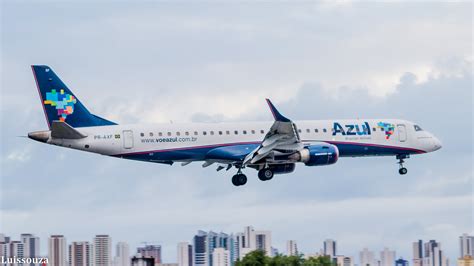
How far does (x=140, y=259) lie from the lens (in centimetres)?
9594

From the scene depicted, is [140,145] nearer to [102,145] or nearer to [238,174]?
[102,145]

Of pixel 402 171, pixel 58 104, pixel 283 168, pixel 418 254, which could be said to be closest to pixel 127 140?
pixel 58 104

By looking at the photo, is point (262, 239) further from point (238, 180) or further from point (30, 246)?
point (238, 180)

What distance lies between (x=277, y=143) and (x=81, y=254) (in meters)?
63.1

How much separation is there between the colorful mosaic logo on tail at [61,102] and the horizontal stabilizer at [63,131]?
2.30 metres

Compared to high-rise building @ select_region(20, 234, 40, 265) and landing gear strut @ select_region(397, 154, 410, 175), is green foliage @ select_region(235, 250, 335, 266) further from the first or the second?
high-rise building @ select_region(20, 234, 40, 265)

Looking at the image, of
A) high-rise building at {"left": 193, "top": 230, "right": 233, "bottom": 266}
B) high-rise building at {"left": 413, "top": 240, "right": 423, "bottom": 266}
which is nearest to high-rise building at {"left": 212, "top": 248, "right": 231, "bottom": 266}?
high-rise building at {"left": 193, "top": 230, "right": 233, "bottom": 266}

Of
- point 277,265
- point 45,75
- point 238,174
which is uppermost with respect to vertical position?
point 45,75

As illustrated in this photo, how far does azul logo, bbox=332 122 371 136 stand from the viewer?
102 metres

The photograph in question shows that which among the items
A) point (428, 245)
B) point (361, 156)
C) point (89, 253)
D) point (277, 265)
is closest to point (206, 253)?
point (89, 253)

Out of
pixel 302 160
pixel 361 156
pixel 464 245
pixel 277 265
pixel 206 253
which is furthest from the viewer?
pixel 464 245

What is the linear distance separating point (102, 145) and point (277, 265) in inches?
596

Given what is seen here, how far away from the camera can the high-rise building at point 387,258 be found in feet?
564

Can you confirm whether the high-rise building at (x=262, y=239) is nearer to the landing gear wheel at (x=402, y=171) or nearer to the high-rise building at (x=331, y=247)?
the high-rise building at (x=331, y=247)
